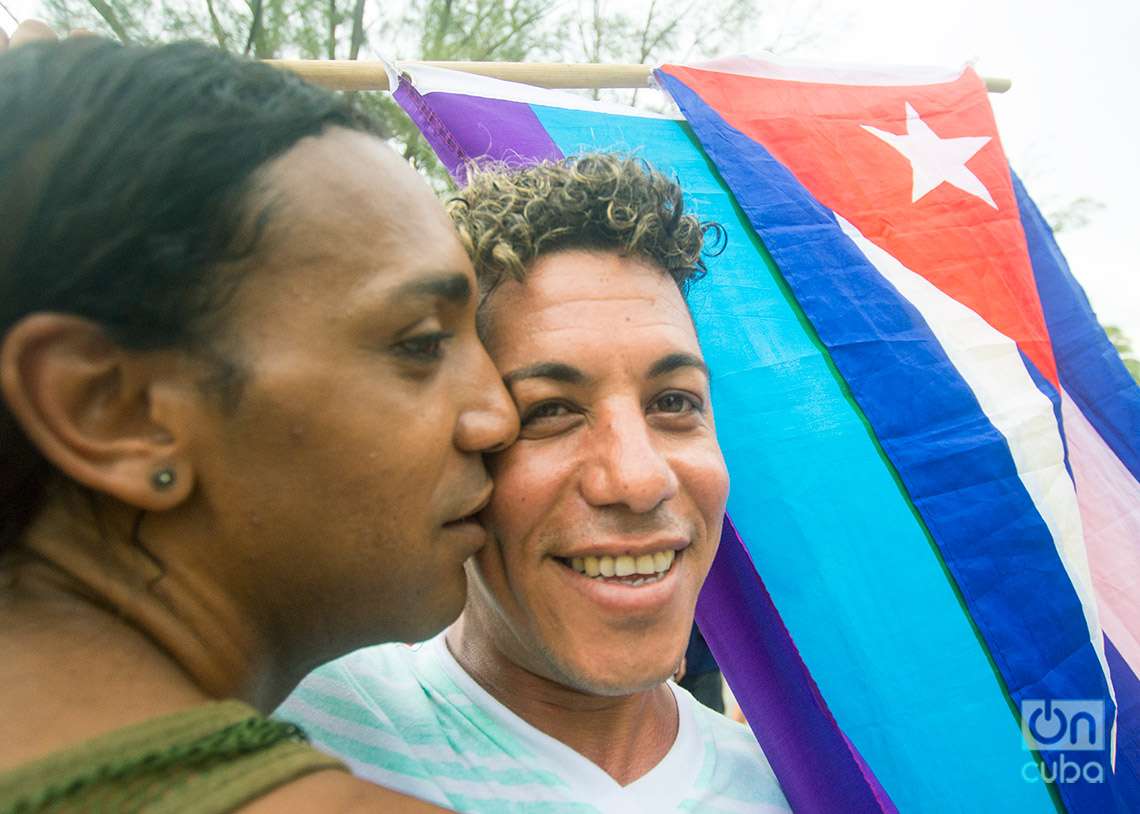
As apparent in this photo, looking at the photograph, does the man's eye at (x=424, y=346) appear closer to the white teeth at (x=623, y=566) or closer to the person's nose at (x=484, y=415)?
the person's nose at (x=484, y=415)

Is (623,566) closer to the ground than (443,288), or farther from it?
closer to the ground

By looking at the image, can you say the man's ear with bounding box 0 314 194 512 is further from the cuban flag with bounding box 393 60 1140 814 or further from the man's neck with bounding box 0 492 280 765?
the cuban flag with bounding box 393 60 1140 814

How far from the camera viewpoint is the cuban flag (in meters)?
2.18

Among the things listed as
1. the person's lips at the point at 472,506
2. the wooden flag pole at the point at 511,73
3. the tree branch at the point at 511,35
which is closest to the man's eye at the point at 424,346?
the person's lips at the point at 472,506

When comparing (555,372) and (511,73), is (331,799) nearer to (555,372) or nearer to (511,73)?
(555,372)

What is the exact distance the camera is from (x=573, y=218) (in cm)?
184

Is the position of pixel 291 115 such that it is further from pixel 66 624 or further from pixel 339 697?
pixel 339 697

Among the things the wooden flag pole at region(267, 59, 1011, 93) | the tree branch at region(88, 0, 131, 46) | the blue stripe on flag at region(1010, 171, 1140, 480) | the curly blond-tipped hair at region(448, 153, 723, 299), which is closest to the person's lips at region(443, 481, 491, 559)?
the curly blond-tipped hair at region(448, 153, 723, 299)

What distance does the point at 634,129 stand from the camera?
2686mm

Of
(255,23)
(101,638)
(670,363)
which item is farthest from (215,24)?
(101,638)

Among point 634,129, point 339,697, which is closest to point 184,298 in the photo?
point 339,697

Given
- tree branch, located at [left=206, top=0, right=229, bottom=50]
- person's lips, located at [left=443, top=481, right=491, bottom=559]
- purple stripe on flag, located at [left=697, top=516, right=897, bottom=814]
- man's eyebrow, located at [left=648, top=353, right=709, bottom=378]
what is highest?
tree branch, located at [left=206, top=0, right=229, bottom=50]

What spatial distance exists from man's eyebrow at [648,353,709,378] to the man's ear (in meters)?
0.93

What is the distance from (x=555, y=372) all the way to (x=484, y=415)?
36 cm
